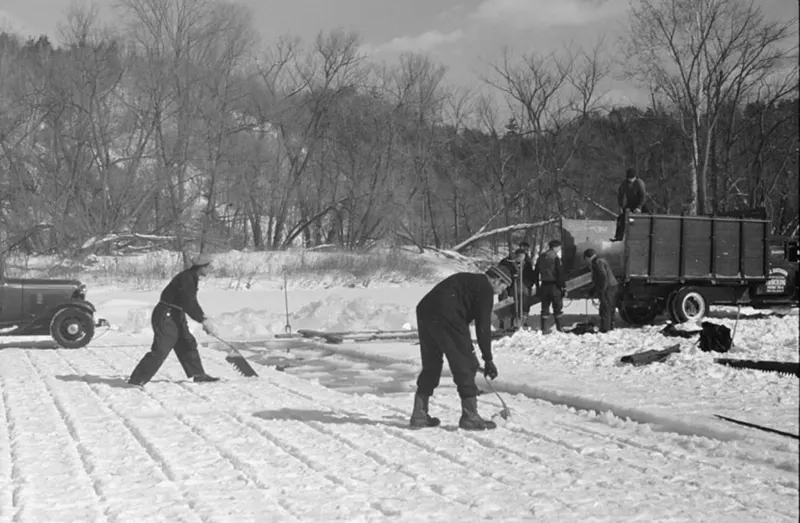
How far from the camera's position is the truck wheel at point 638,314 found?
21.0m

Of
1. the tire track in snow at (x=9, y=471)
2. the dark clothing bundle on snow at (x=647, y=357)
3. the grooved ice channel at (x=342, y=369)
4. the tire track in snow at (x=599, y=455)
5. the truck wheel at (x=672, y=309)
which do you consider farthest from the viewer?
the truck wheel at (x=672, y=309)

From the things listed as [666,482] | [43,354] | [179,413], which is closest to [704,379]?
[666,482]

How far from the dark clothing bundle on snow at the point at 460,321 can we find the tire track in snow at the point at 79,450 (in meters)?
2.94

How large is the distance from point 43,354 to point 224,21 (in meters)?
27.2

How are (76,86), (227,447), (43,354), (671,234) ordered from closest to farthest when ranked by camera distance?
(227,447)
(43,354)
(671,234)
(76,86)

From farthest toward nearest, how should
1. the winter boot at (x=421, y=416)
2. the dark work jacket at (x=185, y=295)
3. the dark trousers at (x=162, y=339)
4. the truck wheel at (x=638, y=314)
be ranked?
1. the truck wheel at (x=638, y=314)
2. the dark work jacket at (x=185, y=295)
3. the dark trousers at (x=162, y=339)
4. the winter boot at (x=421, y=416)

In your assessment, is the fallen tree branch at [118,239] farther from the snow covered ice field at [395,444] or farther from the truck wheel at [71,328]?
the snow covered ice field at [395,444]

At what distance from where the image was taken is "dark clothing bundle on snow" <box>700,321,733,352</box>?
13.4 metres

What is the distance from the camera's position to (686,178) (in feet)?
133

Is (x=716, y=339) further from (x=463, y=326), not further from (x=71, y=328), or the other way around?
(x=71, y=328)

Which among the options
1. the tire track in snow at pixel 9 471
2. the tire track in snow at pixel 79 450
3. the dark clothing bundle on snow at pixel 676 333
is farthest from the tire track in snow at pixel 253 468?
the dark clothing bundle on snow at pixel 676 333

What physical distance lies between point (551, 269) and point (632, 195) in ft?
9.29

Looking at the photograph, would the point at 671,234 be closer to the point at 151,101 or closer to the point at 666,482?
the point at 666,482

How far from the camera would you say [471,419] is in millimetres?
8398
